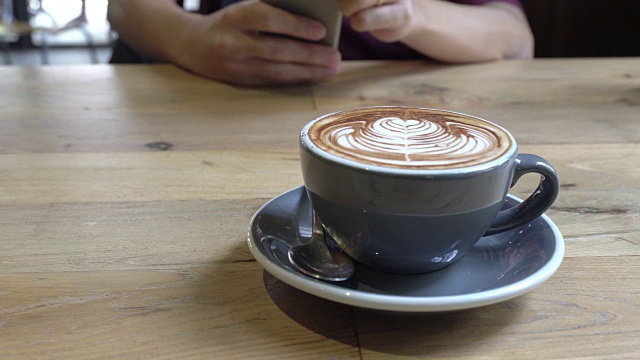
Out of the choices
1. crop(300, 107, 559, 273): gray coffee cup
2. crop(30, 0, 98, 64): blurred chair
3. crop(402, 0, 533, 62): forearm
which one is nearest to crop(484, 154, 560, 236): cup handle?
crop(300, 107, 559, 273): gray coffee cup

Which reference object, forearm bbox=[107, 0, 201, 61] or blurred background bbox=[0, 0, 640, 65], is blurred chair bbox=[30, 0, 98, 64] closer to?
blurred background bbox=[0, 0, 640, 65]

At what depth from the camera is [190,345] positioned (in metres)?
0.37

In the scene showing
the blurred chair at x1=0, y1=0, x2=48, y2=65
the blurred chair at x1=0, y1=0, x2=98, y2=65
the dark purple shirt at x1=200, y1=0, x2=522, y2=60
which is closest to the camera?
the dark purple shirt at x1=200, y1=0, x2=522, y2=60

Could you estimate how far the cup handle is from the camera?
44 centimetres

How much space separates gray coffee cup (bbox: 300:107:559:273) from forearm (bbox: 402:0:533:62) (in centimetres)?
68

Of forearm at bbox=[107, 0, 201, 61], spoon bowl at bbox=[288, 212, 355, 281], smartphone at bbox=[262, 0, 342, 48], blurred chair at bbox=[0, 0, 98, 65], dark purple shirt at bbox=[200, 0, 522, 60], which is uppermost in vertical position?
smartphone at bbox=[262, 0, 342, 48]

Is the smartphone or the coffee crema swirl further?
the smartphone

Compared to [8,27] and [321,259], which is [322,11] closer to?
[321,259]

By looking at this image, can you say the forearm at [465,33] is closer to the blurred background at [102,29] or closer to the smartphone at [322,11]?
the smartphone at [322,11]

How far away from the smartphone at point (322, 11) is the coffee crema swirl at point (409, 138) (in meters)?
0.50

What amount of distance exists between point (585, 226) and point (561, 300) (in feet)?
0.47

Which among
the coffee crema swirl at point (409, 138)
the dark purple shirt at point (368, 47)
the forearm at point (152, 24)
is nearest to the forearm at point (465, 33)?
the dark purple shirt at point (368, 47)

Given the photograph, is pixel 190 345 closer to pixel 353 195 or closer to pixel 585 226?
pixel 353 195

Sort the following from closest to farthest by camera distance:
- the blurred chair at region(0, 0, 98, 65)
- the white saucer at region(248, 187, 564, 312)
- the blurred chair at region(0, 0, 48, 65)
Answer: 1. the white saucer at region(248, 187, 564, 312)
2. the blurred chair at region(0, 0, 48, 65)
3. the blurred chair at region(0, 0, 98, 65)
